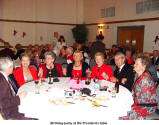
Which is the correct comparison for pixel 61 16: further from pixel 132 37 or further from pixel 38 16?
pixel 132 37

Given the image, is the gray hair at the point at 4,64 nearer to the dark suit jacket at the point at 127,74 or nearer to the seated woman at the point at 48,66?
the seated woman at the point at 48,66

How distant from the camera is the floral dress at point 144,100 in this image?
2.29 m

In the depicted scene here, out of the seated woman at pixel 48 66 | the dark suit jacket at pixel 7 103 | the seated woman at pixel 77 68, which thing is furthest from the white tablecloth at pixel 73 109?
the seated woman at pixel 77 68

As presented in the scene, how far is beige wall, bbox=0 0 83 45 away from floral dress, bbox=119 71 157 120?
9.46m

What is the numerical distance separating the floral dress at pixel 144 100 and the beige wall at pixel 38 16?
31.0 feet

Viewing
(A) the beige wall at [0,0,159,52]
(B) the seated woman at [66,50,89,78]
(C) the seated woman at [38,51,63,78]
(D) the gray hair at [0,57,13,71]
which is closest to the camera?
(D) the gray hair at [0,57,13,71]

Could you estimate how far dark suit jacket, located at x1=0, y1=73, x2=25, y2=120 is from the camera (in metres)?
1.83

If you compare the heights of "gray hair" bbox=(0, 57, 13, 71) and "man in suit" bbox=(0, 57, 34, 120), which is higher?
"gray hair" bbox=(0, 57, 13, 71)

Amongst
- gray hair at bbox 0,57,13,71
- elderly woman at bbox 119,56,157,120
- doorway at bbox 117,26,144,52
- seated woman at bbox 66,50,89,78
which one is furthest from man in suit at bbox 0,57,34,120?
doorway at bbox 117,26,144,52

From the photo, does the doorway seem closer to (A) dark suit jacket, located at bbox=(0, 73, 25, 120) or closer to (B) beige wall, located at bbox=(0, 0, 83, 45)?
(B) beige wall, located at bbox=(0, 0, 83, 45)

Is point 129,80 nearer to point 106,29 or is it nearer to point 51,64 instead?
point 51,64

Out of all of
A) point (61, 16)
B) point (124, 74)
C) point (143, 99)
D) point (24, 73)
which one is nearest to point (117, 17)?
point (61, 16)

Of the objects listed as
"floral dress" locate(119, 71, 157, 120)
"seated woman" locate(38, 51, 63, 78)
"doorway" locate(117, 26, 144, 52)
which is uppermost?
"doorway" locate(117, 26, 144, 52)

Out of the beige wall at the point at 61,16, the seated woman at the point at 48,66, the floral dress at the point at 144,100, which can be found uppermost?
the beige wall at the point at 61,16
